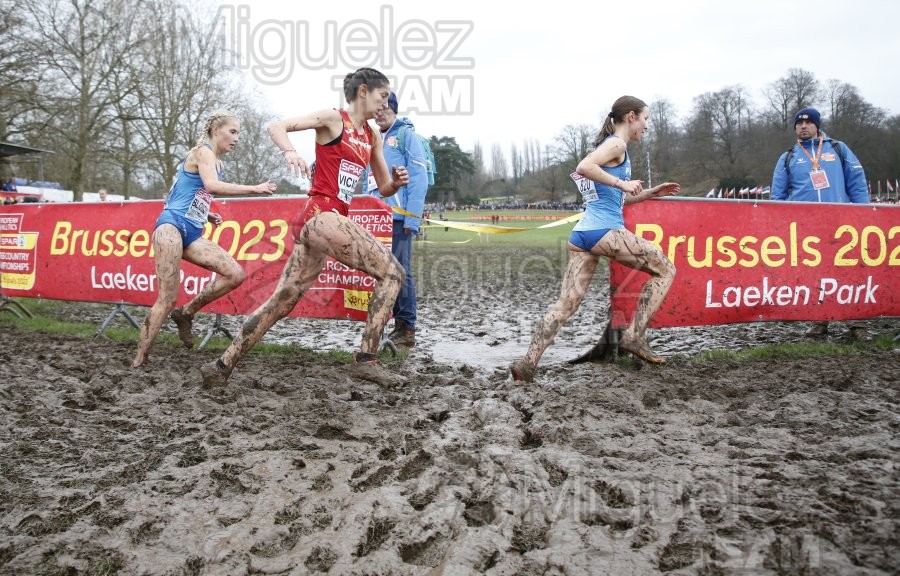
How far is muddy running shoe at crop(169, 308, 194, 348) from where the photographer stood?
5.76 meters

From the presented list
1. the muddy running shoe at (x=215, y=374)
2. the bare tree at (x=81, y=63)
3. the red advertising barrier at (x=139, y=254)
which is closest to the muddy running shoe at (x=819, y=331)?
the red advertising barrier at (x=139, y=254)

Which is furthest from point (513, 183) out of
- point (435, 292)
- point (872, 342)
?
point (872, 342)

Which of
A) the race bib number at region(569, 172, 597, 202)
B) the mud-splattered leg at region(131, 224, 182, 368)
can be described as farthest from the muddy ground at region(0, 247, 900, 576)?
the race bib number at region(569, 172, 597, 202)

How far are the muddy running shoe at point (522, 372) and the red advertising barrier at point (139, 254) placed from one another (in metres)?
2.01

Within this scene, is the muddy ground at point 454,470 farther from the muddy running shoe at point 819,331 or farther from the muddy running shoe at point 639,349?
the muddy running shoe at point 819,331

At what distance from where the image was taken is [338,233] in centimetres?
437

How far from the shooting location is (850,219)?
6.18m

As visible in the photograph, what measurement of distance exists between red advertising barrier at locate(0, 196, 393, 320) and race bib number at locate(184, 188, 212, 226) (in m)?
1.11

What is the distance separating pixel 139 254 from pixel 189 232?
7.87 ft

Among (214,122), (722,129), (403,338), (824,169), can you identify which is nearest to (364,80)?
(214,122)

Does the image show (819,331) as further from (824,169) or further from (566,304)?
(566,304)

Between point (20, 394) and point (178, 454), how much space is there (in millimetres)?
2031

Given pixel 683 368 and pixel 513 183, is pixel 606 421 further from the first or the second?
pixel 513 183

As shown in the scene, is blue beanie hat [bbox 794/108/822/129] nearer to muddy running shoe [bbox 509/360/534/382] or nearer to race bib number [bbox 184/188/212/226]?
muddy running shoe [bbox 509/360/534/382]
